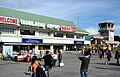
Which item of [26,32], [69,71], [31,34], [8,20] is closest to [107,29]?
[31,34]

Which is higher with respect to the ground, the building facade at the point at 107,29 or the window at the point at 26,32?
the building facade at the point at 107,29

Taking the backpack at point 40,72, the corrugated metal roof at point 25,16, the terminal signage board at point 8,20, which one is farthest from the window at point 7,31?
the backpack at point 40,72

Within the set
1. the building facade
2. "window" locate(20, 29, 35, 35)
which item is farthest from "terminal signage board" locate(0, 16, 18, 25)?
the building facade

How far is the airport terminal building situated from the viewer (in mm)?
34000

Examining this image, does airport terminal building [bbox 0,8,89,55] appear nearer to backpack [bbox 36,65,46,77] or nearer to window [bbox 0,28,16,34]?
window [bbox 0,28,16,34]

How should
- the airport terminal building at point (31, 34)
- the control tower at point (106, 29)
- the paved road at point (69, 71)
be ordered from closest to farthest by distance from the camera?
the paved road at point (69, 71), the airport terminal building at point (31, 34), the control tower at point (106, 29)

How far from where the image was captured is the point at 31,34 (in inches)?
1578

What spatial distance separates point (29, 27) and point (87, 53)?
29.3 m

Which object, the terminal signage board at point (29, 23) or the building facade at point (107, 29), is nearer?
the terminal signage board at point (29, 23)

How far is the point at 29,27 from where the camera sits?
38.4m

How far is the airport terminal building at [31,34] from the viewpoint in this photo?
112ft

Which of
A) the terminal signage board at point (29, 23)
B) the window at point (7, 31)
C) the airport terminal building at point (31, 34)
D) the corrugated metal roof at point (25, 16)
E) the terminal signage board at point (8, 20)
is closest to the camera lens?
the terminal signage board at point (8, 20)

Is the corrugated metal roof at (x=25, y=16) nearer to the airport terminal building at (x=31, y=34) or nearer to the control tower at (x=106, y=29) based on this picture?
the airport terminal building at (x=31, y=34)

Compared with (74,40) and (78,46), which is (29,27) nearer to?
(74,40)
